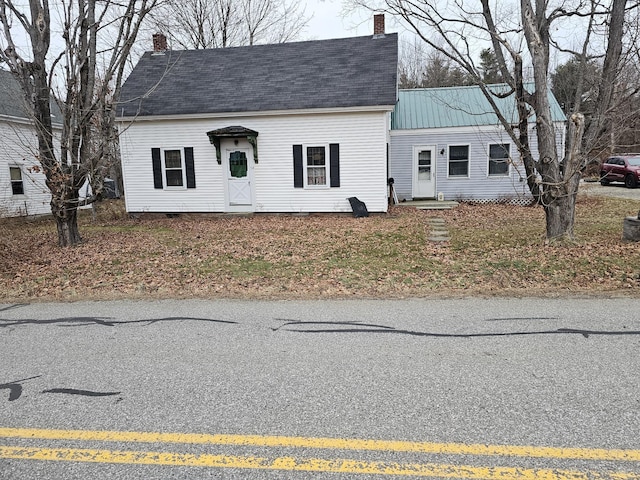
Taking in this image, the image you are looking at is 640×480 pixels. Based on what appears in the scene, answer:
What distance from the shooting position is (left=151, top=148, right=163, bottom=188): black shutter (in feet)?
53.9

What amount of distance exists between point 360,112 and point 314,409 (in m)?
12.7

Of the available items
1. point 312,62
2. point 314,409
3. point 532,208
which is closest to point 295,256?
point 314,409

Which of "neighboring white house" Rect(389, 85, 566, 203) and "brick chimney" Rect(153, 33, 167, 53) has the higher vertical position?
"brick chimney" Rect(153, 33, 167, 53)

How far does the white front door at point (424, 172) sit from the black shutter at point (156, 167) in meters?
10.1

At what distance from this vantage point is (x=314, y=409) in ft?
10.7

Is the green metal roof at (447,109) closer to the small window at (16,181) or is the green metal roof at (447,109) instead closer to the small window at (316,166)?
the small window at (316,166)

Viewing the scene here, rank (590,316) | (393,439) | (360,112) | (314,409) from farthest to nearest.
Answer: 1. (360,112)
2. (590,316)
3. (314,409)
4. (393,439)

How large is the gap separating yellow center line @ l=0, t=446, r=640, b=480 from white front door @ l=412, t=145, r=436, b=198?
17246mm

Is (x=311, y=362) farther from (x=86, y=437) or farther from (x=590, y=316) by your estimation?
(x=590, y=316)

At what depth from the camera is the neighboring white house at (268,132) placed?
49.4 feet

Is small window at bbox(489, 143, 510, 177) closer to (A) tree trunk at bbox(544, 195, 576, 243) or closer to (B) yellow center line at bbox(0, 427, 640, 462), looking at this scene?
(A) tree trunk at bbox(544, 195, 576, 243)

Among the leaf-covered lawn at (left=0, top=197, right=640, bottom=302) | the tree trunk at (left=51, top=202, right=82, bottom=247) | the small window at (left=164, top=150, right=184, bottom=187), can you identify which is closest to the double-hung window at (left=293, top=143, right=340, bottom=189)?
the leaf-covered lawn at (left=0, top=197, right=640, bottom=302)

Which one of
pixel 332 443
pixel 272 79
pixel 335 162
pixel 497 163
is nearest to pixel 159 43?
pixel 272 79

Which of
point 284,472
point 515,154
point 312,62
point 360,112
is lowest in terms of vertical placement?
point 284,472
